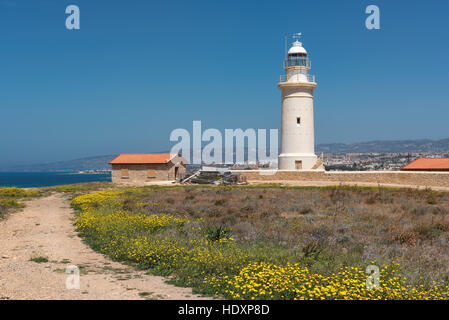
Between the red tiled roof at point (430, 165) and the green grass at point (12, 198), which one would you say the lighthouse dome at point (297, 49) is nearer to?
the red tiled roof at point (430, 165)

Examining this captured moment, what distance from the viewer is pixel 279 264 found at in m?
7.86

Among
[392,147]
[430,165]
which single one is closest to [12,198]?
[430,165]

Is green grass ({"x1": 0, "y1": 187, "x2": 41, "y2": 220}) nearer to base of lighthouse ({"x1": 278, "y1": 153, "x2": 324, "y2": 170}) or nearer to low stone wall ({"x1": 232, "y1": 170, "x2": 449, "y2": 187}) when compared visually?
low stone wall ({"x1": 232, "y1": 170, "x2": 449, "y2": 187})

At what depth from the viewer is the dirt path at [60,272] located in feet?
21.9

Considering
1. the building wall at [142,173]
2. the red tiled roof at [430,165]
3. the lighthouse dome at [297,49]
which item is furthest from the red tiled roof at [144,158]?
the red tiled roof at [430,165]

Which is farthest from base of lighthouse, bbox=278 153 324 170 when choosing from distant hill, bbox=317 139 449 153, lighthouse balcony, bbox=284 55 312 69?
distant hill, bbox=317 139 449 153

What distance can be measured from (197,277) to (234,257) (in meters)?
0.95

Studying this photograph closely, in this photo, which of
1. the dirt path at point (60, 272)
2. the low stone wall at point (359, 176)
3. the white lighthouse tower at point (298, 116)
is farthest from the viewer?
the white lighthouse tower at point (298, 116)

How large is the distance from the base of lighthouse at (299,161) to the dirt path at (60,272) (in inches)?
875

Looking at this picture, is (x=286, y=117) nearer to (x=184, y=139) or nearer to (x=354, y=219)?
(x=184, y=139)

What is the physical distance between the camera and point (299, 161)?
108 feet

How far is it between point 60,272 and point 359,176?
85.8 feet

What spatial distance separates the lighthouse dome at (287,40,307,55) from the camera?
33.4 metres

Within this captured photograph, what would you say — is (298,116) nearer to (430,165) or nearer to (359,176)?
(359,176)
